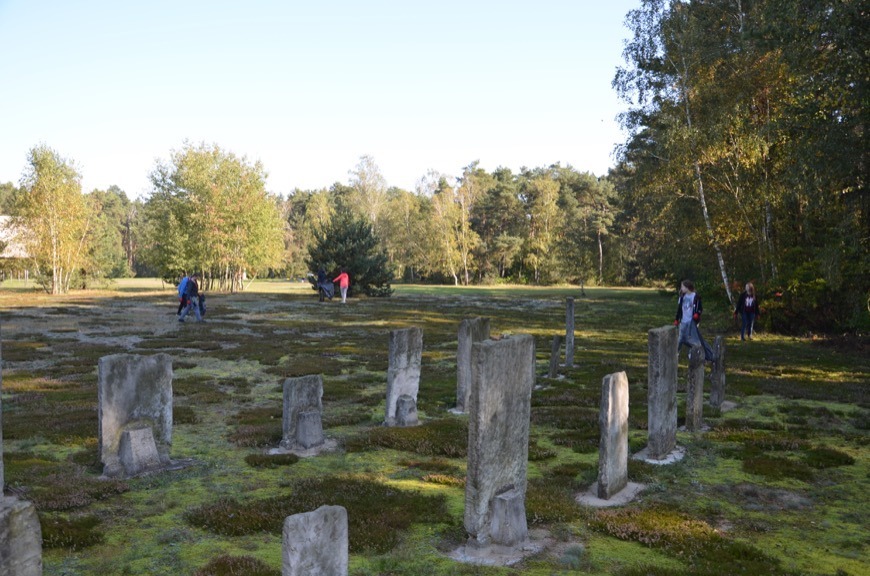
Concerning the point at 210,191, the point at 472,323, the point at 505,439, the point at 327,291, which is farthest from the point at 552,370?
the point at 210,191

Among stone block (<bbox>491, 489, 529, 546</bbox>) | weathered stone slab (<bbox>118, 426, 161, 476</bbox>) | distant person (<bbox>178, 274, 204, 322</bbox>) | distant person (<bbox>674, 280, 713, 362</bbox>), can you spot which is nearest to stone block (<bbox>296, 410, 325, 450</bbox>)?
weathered stone slab (<bbox>118, 426, 161, 476</bbox>)

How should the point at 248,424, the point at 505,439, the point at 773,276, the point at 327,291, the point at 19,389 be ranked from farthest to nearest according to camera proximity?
1. the point at 327,291
2. the point at 773,276
3. the point at 19,389
4. the point at 248,424
5. the point at 505,439

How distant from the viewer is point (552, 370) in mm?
17969

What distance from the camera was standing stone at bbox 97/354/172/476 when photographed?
31.2 feet

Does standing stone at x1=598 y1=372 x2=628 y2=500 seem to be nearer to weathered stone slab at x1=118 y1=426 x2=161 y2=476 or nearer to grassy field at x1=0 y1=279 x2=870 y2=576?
grassy field at x1=0 y1=279 x2=870 y2=576

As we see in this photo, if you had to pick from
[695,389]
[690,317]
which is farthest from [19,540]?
[690,317]

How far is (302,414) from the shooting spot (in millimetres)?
10906

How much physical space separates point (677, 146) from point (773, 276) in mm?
6686

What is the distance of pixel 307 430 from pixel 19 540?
6.69 metres

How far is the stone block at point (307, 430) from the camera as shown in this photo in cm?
1089

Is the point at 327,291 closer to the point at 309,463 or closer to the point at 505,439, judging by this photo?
the point at 309,463

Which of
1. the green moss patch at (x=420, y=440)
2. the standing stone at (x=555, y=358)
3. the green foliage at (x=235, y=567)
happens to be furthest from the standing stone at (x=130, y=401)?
the standing stone at (x=555, y=358)

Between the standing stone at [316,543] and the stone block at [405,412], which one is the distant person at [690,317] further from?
the standing stone at [316,543]

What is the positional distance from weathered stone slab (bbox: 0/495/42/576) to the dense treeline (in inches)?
764
